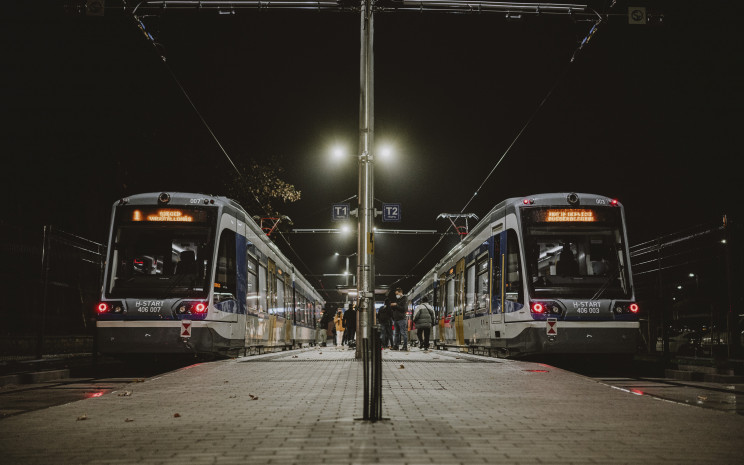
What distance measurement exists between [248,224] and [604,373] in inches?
323

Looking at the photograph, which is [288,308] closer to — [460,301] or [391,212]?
[460,301]

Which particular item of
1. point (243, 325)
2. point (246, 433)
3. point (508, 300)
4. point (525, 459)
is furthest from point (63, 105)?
point (525, 459)

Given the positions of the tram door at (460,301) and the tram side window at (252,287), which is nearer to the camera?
the tram side window at (252,287)

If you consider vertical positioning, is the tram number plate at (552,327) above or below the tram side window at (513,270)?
below

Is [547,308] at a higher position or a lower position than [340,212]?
lower

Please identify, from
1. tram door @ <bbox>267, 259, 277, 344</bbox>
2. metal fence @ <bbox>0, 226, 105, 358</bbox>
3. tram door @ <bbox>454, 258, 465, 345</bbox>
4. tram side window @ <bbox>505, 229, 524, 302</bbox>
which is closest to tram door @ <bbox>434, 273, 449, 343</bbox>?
tram door @ <bbox>454, 258, 465, 345</bbox>

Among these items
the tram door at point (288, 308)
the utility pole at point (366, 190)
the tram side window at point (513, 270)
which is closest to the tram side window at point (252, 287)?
the utility pole at point (366, 190)

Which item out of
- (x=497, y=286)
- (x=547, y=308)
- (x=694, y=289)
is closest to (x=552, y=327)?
(x=547, y=308)

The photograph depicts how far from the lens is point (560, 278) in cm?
1377

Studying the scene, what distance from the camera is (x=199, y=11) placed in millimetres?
13984

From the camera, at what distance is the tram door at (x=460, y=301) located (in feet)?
67.9

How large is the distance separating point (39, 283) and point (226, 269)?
3.43m

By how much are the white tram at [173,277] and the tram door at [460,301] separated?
7090mm

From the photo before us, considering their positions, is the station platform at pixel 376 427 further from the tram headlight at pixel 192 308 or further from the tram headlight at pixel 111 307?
the tram headlight at pixel 111 307
